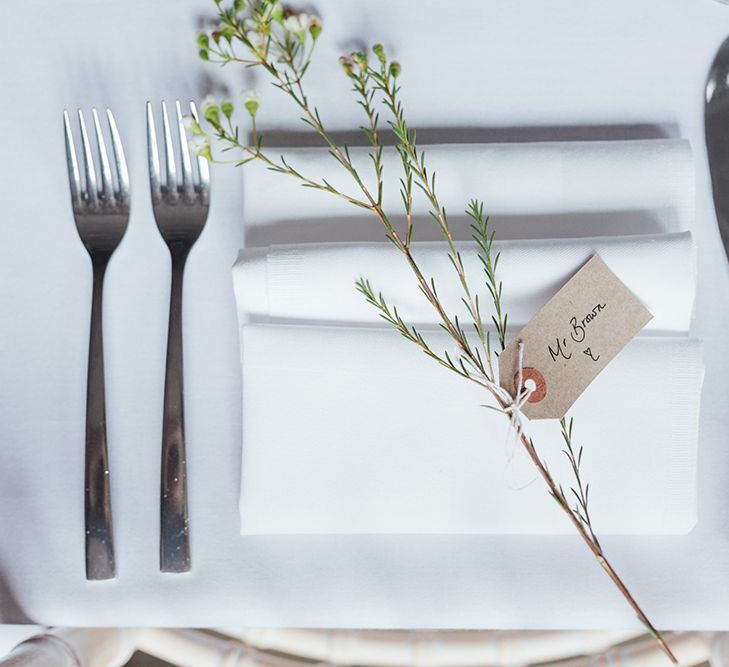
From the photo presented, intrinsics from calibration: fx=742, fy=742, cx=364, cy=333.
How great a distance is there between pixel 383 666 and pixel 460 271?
20.1 inches

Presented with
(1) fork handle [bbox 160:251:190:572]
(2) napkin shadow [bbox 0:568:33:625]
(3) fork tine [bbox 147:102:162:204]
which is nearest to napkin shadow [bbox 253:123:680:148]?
(3) fork tine [bbox 147:102:162:204]

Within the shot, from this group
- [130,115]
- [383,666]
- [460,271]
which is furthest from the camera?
[383,666]

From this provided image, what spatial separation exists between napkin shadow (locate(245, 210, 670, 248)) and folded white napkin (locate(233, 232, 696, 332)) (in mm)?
36

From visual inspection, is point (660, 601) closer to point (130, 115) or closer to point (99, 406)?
point (99, 406)

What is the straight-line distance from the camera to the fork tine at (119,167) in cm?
74

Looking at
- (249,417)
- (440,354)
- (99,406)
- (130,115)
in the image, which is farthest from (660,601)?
(130,115)

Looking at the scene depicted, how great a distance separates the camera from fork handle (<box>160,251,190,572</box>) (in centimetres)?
71

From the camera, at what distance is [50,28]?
765mm

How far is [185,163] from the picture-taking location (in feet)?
2.41

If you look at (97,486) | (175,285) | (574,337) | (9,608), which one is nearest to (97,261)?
(175,285)

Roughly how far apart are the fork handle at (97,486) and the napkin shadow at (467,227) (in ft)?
0.68

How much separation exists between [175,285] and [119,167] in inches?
5.1

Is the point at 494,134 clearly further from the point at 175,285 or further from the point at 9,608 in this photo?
the point at 9,608

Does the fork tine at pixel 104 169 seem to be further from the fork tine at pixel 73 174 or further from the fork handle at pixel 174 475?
the fork handle at pixel 174 475
